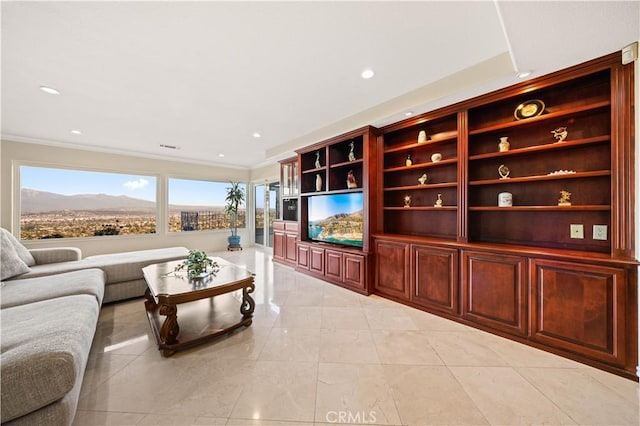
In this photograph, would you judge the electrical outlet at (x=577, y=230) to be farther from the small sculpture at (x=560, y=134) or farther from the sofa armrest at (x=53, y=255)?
the sofa armrest at (x=53, y=255)

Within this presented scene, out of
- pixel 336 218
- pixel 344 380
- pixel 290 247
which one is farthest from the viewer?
pixel 290 247

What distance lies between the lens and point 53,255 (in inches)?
122

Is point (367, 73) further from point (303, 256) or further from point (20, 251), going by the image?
point (20, 251)

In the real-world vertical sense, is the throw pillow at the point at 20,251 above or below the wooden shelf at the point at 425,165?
below

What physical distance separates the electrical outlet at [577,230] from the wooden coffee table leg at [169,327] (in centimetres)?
364

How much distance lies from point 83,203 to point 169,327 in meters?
4.99

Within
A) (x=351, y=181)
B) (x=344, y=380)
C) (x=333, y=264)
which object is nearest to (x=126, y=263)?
(x=333, y=264)

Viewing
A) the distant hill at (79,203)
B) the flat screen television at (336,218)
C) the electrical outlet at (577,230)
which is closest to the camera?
the electrical outlet at (577,230)

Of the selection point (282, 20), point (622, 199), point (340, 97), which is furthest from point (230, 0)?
point (622, 199)

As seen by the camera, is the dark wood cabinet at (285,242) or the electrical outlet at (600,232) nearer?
the electrical outlet at (600,232)

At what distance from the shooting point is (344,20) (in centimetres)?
166

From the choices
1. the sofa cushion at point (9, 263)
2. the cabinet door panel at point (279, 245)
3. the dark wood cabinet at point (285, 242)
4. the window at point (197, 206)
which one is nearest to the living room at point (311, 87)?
the dark wood cabinet at point (285, 242)

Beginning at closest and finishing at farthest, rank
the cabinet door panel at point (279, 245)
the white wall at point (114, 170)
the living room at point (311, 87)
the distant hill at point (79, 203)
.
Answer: the living room at point (311, 87), the white wall at point (114, 170), the distant hill at point (79, 203), the cabinet door panel at point (279, 245)

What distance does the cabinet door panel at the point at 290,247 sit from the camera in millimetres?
4629
